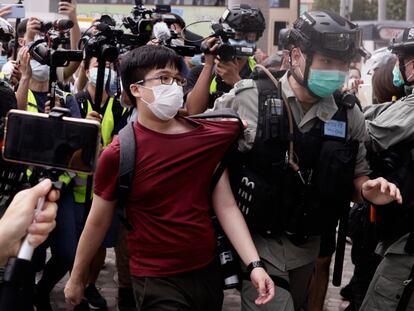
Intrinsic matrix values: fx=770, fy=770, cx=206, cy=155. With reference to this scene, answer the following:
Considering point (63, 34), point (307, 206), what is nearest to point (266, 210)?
point (307, 206)

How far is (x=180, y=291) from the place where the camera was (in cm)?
337

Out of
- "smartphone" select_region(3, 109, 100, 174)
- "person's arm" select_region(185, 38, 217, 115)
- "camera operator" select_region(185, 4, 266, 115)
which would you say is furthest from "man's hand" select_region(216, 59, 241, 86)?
"smartphone" select_region(3, 109, 100, 174)

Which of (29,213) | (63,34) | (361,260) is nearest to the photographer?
(29,213)

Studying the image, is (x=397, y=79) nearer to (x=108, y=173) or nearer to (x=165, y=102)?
(x=165, y=102)

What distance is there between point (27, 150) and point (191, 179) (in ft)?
4.41

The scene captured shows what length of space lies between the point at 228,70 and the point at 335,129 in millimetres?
1393

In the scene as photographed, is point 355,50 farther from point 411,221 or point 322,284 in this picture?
point 322,284

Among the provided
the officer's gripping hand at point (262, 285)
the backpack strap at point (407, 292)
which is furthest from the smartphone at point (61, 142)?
the backpack strap at point (407, 292)

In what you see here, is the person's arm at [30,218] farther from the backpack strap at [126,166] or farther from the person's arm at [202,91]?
the person's arm at [202,91]

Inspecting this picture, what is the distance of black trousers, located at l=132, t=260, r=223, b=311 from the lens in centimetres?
336

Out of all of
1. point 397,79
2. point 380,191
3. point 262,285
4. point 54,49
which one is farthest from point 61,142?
point 397,79

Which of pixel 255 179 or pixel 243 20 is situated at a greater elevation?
pixel 243 20

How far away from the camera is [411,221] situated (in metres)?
3.93

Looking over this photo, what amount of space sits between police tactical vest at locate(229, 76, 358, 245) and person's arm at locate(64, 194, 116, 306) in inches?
25.3
